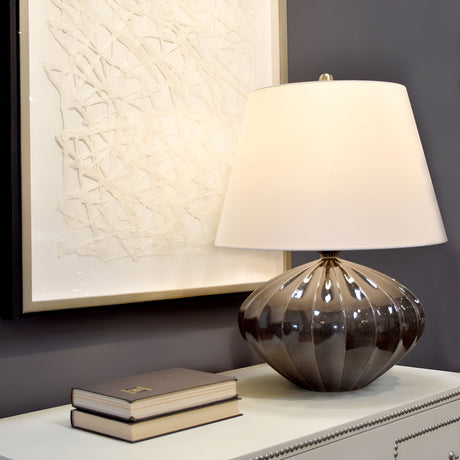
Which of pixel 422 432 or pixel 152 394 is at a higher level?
pixel 152 394

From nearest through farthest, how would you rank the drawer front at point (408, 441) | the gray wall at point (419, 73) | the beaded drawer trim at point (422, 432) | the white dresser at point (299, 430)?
the white dresser at point (299, 430) < the drawer front at point (408, 441) < the beaded drawer trim at point (422, 432) < the gray wall at point (419, 73)

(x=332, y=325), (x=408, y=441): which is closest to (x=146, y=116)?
(x=332, y=325)

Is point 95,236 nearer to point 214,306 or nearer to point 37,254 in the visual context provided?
point 37,254

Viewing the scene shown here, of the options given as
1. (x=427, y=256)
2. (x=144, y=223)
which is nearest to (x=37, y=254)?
(x=144, y=223)

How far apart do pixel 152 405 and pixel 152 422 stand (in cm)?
2

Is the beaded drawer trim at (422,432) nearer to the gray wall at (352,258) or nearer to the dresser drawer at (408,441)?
the dresser drawer at (408,441)

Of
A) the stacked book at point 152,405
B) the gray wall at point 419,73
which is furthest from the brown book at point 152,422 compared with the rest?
the gray wall at point 419,73

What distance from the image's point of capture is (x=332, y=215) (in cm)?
119

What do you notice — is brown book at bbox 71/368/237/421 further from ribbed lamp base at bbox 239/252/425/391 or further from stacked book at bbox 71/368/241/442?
ribbed lamp base at bbox 239/252/425/391

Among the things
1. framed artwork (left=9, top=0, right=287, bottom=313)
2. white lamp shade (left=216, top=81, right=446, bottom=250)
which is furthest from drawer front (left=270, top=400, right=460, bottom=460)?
framed artwork (left=9, top=0, right=287, bottom=313)

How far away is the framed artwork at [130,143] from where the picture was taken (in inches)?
47.0

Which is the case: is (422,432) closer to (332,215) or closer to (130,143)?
(332,215)

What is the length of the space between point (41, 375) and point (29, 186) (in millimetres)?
325

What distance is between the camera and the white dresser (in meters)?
0.98
